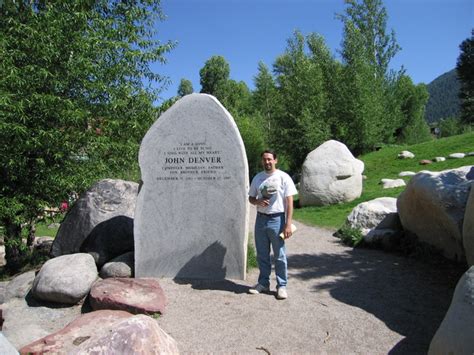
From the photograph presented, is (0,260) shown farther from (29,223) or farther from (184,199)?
(184,199)

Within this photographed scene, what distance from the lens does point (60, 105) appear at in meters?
7.83

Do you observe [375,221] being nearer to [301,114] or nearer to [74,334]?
[74,334]

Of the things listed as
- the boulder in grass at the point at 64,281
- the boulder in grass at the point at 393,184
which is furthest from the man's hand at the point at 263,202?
the boulder in grass at the point at 393,184

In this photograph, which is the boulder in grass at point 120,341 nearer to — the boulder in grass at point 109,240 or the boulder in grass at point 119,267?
the boulder in grass at point 119,267

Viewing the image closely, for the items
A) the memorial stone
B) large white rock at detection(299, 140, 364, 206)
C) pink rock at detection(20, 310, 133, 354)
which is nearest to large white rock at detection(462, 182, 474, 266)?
the memorial stone

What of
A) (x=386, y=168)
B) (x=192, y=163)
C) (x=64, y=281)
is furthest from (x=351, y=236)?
(x=386, y=168)

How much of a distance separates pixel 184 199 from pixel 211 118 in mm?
1283

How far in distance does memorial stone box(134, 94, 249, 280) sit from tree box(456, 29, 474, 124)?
3368cm

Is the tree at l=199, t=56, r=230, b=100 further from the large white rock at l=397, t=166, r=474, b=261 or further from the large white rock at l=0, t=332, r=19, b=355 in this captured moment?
the large white rock at l=0, t=332, r=19, b=355

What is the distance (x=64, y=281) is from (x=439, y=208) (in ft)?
19.3

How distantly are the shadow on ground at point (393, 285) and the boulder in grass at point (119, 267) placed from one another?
102 inches

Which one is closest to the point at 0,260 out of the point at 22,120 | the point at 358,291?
the point at 22,120

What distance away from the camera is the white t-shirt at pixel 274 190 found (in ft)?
17.3

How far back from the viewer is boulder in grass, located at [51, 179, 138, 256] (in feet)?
22.1
